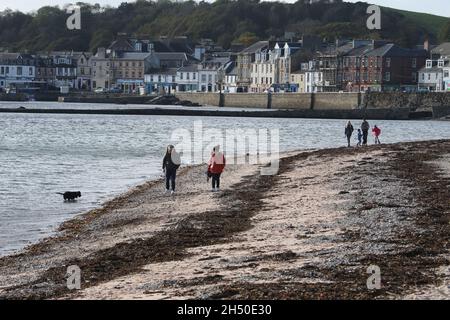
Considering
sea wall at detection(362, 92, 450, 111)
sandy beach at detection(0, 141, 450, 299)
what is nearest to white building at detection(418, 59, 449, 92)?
sea wall at detection(362, 92, 450, 111)

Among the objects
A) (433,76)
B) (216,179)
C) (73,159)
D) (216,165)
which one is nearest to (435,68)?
(433,76)

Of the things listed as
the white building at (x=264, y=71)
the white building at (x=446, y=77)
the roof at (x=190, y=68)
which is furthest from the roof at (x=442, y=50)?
the roof at (x=190, y=68)

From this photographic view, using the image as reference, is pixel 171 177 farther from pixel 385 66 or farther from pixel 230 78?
pixel 230 78

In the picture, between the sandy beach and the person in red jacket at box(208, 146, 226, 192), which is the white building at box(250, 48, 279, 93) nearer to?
the sandy beach

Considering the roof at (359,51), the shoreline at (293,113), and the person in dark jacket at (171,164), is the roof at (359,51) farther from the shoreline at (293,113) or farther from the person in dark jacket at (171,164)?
the person in dark jacket at (171,164)

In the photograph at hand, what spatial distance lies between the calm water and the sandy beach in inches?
56.4

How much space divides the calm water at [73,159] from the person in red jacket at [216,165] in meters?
3.86

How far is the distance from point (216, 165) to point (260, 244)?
13100 millimetres

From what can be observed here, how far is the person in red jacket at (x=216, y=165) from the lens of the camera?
111 ft

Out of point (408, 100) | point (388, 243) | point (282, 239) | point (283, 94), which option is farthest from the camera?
point (283, 94)

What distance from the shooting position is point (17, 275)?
20.4 meters
